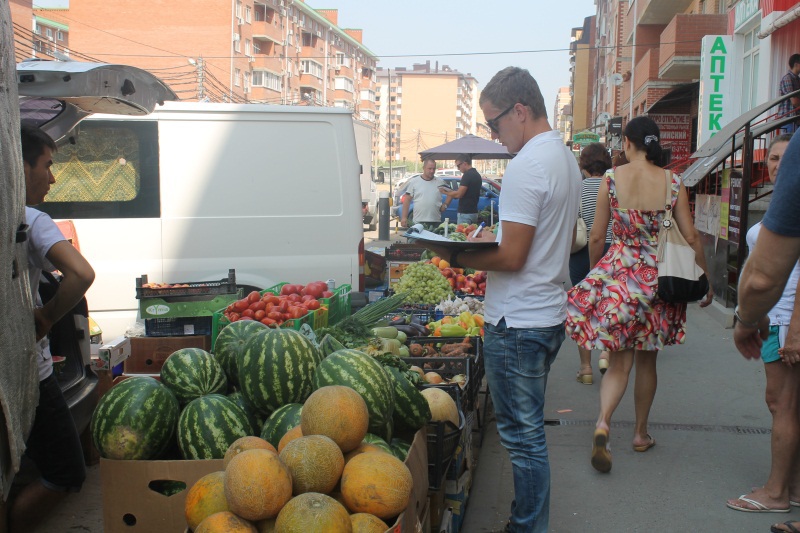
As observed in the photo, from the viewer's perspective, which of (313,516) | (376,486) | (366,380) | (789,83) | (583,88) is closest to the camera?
(313,516)

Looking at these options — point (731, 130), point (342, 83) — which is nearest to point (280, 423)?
point (731, 130)

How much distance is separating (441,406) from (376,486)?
57.3 inches

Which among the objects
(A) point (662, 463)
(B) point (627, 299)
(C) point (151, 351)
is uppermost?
(B) point (627, 299)

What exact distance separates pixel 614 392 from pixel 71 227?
4.77 m

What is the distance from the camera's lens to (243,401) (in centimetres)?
369

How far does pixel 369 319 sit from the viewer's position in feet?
20.6

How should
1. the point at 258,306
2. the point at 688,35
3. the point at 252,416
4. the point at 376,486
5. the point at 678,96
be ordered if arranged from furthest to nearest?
the point at 678,96 → the point at 688,35 → the point at 258,306 → the point at 252,416 → the point at 376,486

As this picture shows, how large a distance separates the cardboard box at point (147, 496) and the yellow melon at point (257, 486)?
52 cm

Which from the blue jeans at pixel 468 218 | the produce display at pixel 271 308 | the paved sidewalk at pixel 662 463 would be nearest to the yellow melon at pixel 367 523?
the paved sidewalk at pixel 662 463

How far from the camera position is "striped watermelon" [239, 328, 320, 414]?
352 centimetres

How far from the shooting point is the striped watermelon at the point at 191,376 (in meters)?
3.64

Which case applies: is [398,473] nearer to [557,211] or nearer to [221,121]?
[557,211]

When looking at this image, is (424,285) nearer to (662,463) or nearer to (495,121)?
(662,463)

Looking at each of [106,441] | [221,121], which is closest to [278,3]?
[221,121]
